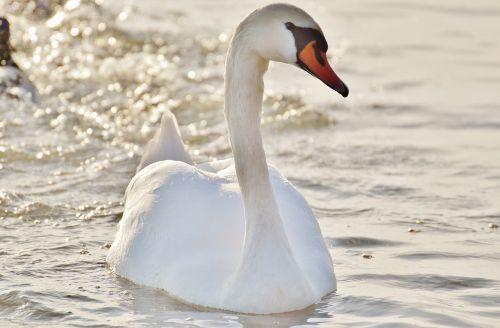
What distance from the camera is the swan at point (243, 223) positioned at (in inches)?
240

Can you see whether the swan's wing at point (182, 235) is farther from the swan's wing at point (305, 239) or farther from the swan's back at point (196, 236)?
the swan's wing at point (305, 239)

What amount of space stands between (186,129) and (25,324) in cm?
437

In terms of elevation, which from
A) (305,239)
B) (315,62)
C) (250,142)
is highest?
(315,62)

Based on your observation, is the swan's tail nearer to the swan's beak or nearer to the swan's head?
the swan's head

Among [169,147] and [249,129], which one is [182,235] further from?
[169,147]

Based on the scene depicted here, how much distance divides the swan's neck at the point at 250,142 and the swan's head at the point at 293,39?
0.15m

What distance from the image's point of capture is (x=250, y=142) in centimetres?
642

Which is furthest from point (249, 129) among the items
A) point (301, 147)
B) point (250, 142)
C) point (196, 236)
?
point (301, 147)

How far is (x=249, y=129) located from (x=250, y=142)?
68 mm

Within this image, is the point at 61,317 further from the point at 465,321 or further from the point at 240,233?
the point at 465,321

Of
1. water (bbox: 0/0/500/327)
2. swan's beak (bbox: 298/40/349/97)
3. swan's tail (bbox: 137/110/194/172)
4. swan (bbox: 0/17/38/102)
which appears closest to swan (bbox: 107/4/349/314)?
swan's beak (bbox: 298/40/349/97)

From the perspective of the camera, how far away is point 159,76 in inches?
471

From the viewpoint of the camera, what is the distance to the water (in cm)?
679

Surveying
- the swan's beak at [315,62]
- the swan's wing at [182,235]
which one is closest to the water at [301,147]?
the swan's wing at [182,235]
